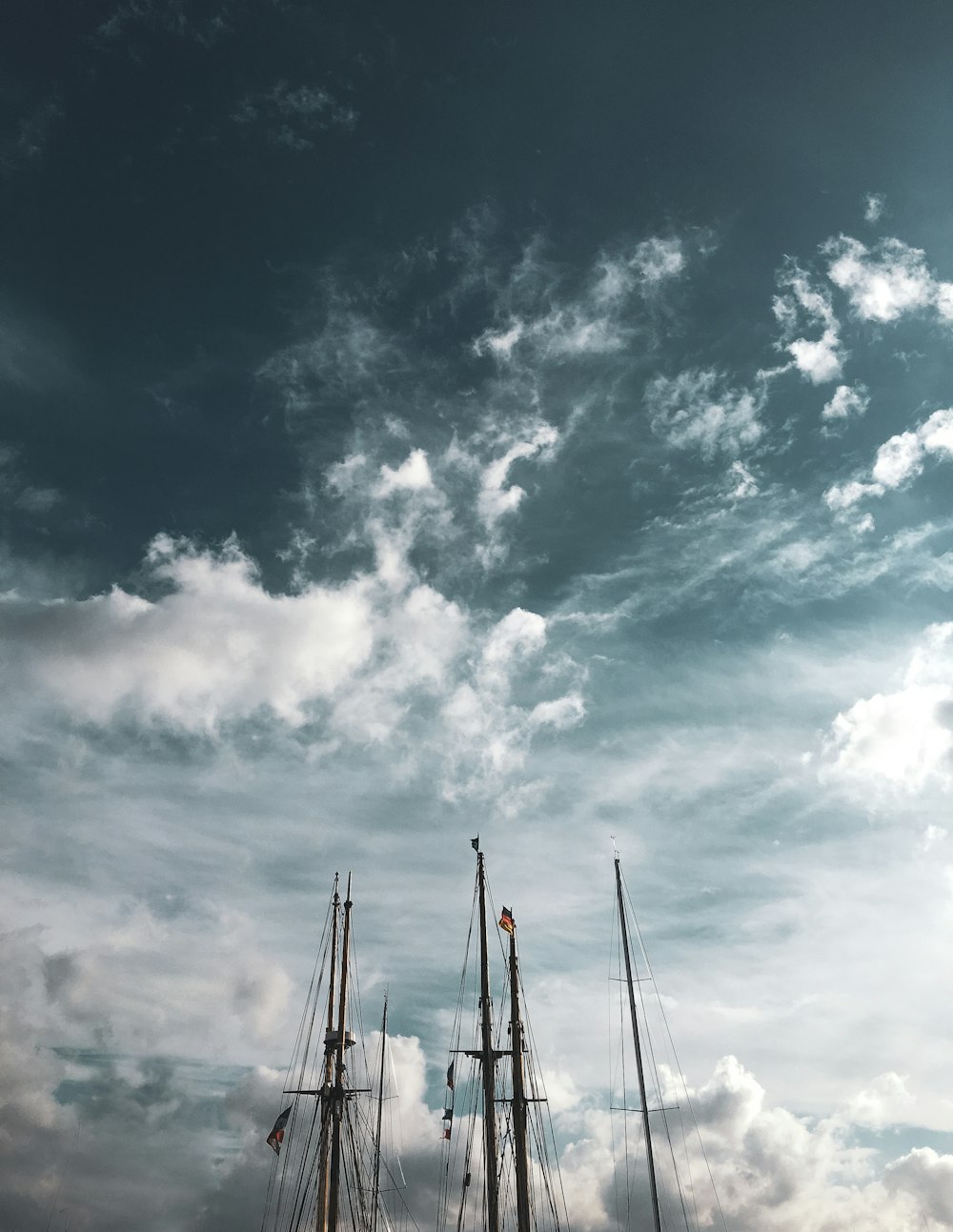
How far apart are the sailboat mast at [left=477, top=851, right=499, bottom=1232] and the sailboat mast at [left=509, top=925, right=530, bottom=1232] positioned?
1762 mm

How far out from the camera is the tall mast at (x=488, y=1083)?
211 feet

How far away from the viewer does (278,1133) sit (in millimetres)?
77688

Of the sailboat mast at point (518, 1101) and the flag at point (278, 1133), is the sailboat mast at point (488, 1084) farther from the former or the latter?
the flag at point (278, 1133)

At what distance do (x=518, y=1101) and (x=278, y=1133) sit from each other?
22886 mm

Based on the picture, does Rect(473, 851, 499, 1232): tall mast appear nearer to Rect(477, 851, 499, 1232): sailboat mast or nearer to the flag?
Rect(477, 851, 499, 1232): sailboat mast

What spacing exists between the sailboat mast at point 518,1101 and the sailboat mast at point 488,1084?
5.78 feet

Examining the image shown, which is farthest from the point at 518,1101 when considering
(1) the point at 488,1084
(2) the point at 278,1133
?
(2) the point at 278,1133

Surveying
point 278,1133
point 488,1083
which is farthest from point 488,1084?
point 278,1133

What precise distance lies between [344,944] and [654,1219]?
39300mm

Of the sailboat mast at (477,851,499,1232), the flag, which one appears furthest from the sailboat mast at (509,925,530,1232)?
the flag

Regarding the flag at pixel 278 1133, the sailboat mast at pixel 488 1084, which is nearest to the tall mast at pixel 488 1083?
the sailboat mast at pixel 488 1084

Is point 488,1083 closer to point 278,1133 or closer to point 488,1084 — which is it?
point 488,1084

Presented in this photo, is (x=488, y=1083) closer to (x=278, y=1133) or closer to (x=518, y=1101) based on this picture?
(x=518, y=1101)

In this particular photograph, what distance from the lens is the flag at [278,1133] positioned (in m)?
76.8
